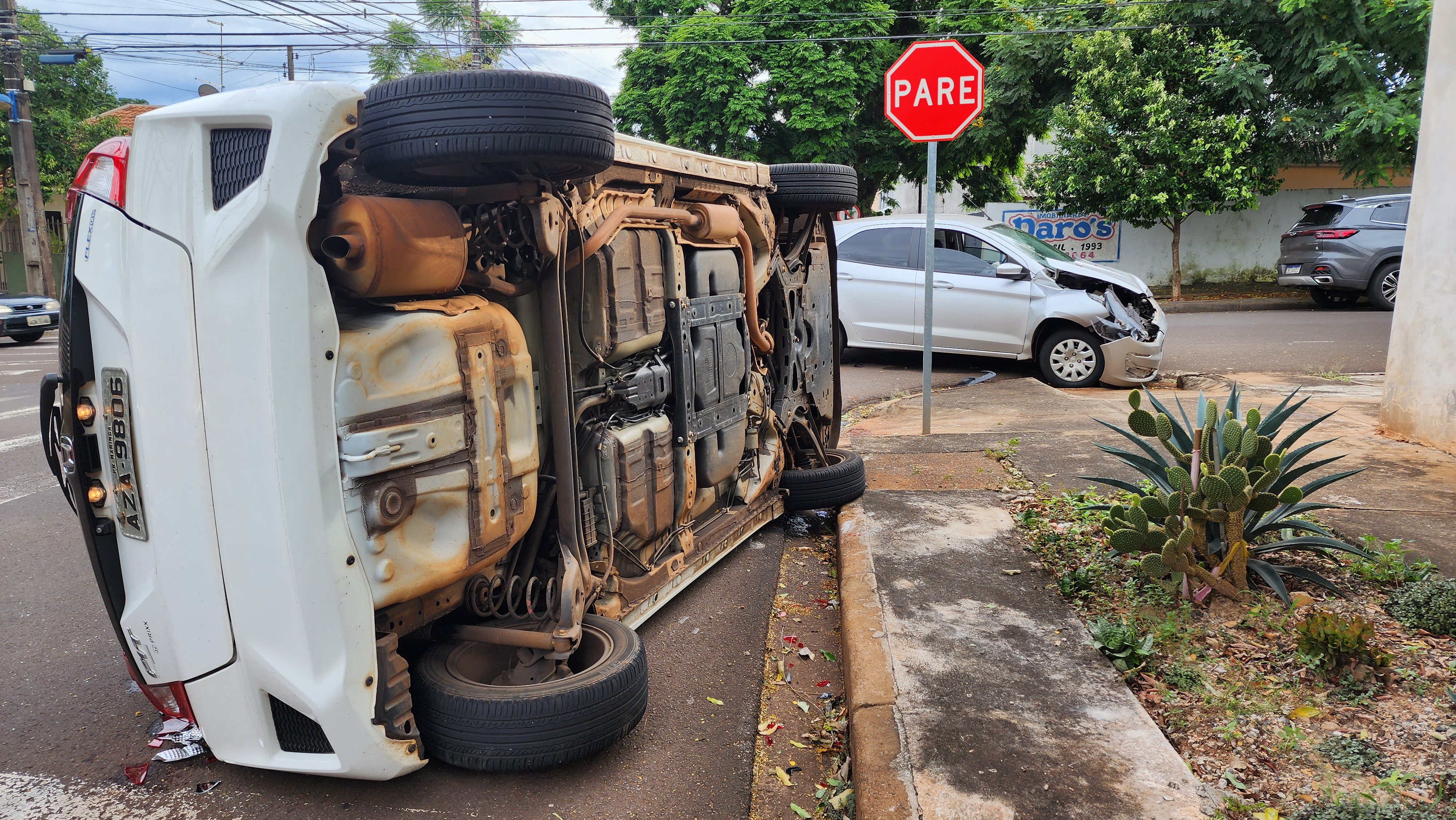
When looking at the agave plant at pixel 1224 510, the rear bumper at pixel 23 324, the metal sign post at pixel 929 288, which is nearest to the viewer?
the agave plant at pixel 1224 510

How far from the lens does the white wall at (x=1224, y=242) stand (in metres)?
21.9

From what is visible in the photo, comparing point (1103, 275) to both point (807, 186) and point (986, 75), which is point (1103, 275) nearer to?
point (807, 186)

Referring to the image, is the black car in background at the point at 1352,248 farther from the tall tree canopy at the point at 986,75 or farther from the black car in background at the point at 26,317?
the black car in background at the point at 26,317

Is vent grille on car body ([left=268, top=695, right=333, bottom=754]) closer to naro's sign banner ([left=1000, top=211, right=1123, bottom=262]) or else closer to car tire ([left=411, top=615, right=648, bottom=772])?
car tire ([left=411, top=615, right=648, bottom=772])

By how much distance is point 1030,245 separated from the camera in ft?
33.7

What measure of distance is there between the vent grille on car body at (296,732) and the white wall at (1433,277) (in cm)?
615

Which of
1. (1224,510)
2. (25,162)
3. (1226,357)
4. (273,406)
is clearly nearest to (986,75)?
(1226,357)

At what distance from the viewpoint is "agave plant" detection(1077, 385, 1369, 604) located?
3443mm

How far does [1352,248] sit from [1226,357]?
609 cm

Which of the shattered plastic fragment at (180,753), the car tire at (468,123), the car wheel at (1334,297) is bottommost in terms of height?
the shattered plastic fragment at (180,753)

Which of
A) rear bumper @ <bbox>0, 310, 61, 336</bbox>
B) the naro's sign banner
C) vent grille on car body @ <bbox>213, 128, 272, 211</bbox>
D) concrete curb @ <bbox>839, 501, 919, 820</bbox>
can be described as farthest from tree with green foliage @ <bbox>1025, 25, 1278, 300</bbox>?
rear bumper @ <bbox>0, 310, 61, 336</bbox>

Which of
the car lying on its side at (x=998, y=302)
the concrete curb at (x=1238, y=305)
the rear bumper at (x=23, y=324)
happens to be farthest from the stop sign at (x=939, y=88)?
the rear bumper at (x=23, y=324)

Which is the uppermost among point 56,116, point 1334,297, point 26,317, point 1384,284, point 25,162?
point 56,116

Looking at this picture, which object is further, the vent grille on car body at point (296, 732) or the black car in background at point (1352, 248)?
the black car in background at point (1352, 248)
